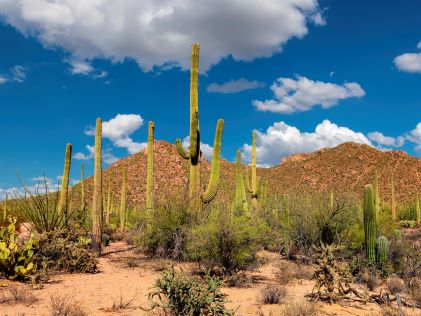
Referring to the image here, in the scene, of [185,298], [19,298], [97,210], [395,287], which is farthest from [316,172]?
[185,298]

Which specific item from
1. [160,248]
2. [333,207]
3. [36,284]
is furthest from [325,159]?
[36,284]

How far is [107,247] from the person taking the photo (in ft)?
65.2

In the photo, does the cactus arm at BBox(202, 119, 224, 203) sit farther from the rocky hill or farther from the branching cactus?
the rocky hill

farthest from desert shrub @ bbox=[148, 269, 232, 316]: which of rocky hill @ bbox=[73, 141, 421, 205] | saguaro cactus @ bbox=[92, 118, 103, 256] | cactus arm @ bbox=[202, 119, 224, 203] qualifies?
rocky hill @ bbox=[73, 141, 421, 205]

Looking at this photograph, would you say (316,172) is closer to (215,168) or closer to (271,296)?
(215,168)

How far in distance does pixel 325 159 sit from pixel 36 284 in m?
68.0

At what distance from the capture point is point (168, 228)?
1448 cm

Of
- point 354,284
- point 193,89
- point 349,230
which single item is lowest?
point 354,284

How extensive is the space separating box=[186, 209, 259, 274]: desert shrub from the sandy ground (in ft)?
2.67

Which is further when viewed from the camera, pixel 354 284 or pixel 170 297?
pixel 354 284

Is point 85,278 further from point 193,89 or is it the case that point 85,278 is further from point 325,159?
point 325,159

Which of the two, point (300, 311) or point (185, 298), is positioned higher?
point (185, 298)

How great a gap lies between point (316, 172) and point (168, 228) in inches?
2334

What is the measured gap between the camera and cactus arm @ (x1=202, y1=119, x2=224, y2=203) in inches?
618
